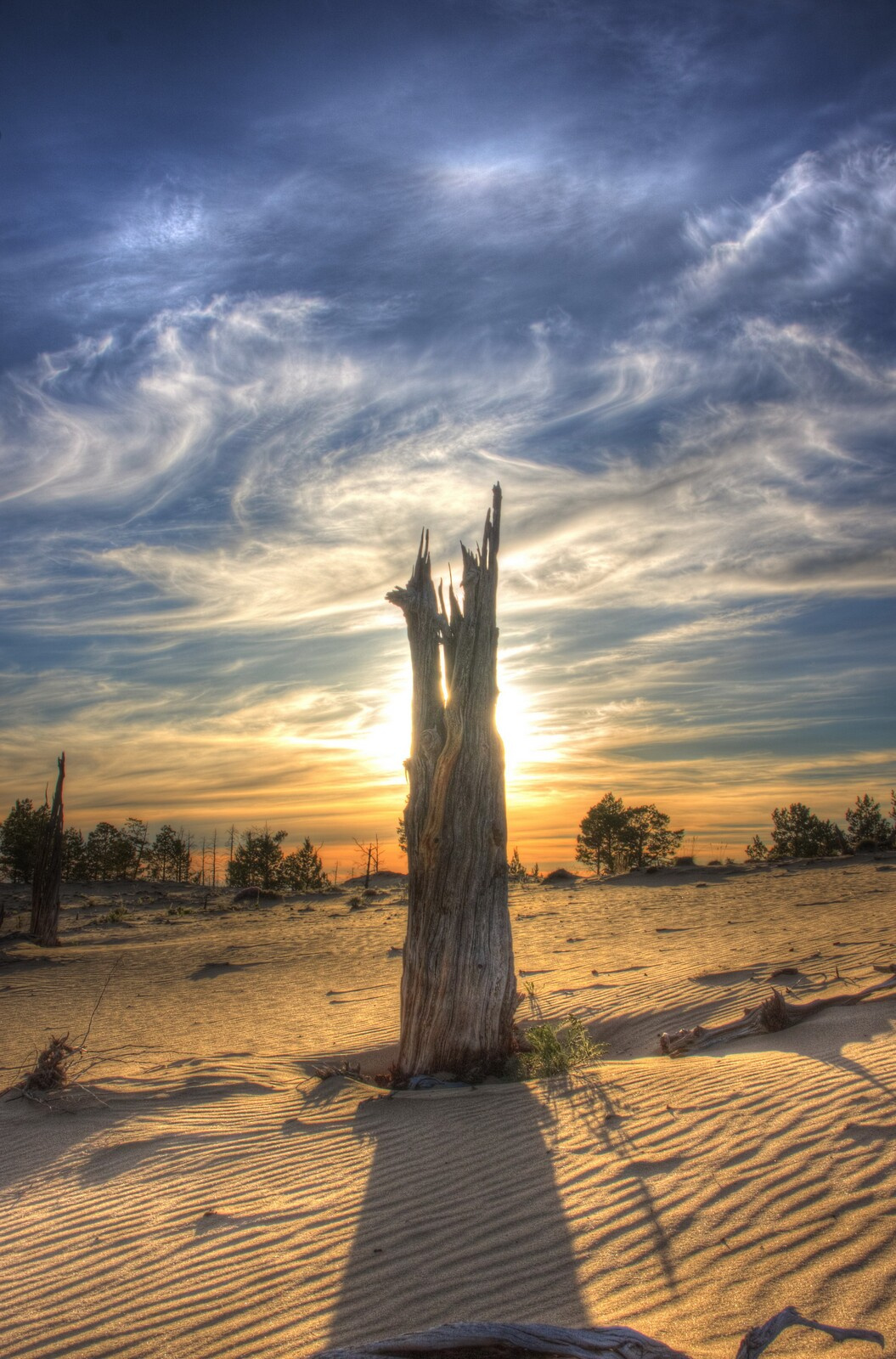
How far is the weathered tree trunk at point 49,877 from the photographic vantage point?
20234 mm

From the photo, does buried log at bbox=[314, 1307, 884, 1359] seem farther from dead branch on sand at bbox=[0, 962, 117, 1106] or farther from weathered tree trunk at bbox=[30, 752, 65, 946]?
weathered tree trunk at bbox=[30, 752, 65, 946]

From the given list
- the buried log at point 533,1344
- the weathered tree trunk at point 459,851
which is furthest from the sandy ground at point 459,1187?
the weathered tree trunk at point 459,851

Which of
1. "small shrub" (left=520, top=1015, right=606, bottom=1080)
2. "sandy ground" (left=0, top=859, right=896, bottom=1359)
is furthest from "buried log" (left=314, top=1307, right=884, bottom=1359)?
"small shrub" (left=520, top=1015, right=606, bottom=1080)

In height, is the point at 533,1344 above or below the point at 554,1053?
above

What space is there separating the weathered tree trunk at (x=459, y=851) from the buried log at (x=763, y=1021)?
1.72 metres

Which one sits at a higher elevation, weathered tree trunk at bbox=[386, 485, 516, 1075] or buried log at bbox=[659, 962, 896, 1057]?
weathered tree trunk at bbox=[386, 485, 516, 1075]

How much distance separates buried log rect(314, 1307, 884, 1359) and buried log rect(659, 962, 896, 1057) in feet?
→ 16.6

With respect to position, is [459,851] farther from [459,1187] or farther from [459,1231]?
[459,1231]

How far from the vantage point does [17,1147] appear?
6.72 metres

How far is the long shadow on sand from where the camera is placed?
3.77 metres

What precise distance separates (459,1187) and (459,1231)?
594 millimetres

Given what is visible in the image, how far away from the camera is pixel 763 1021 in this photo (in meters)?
8.26

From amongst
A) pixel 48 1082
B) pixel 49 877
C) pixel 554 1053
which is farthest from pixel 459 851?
pixel 49 877

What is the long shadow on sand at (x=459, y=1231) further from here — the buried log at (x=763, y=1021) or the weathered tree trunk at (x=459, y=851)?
the buried log at (x=763, y=1021)
